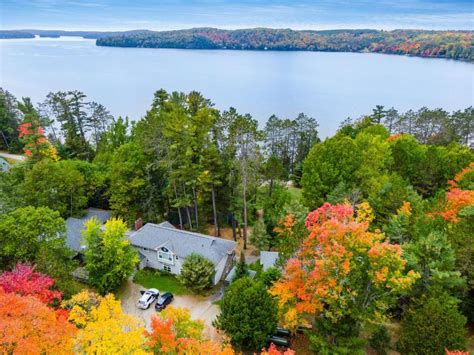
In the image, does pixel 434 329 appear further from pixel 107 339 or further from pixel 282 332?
pixel 107 339

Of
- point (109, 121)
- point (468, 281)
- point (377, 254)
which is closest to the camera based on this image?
point (377, 254)

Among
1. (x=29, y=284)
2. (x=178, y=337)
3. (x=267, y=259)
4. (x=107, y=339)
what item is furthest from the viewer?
(x=267, y=259)

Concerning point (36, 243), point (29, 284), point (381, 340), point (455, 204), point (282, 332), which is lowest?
point (282, 332)

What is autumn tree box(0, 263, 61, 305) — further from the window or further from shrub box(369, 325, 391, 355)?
shrub box(369, 325, 391, 355)

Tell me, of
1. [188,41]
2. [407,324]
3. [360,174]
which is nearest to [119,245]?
[407,324]

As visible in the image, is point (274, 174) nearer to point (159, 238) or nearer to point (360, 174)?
point (360, 174)

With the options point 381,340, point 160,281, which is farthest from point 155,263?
point 381,340

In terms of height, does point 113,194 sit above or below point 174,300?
above
